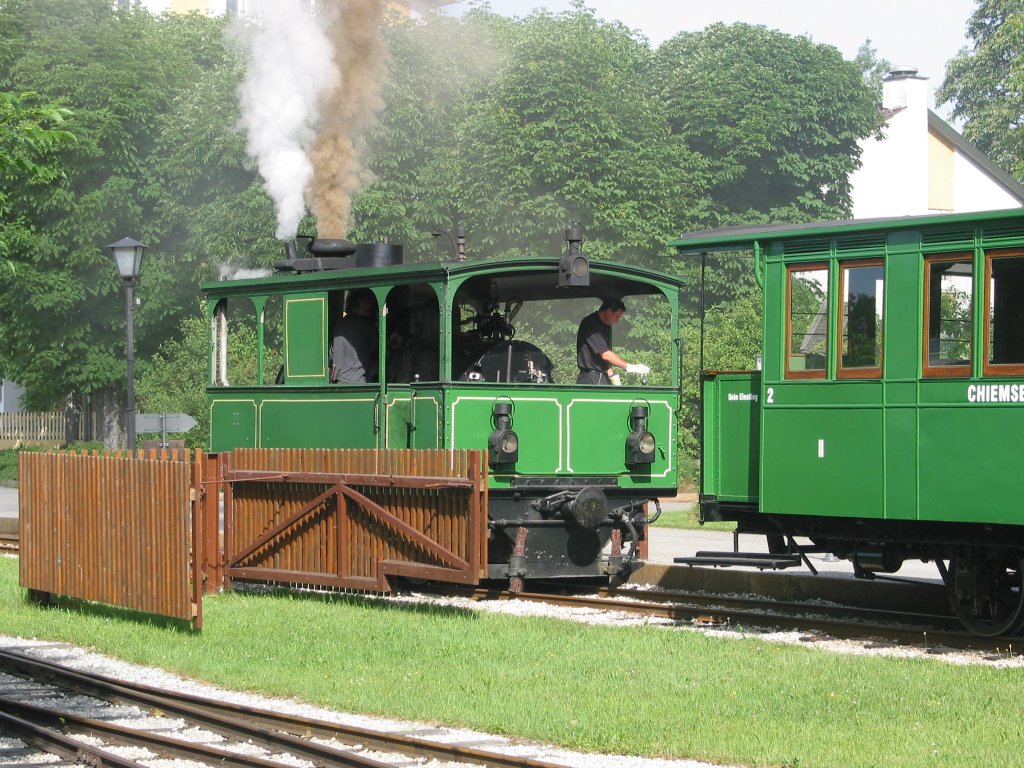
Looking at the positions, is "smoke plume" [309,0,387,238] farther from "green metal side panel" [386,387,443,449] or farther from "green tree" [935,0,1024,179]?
"green tree" [935,0,1024,179]

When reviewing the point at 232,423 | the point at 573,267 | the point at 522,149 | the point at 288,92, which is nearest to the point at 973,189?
the point at 522,149

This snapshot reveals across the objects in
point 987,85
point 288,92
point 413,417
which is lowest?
point 413,417

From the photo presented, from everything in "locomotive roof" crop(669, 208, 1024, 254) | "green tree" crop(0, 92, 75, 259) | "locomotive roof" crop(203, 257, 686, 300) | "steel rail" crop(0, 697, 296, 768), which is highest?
"green tree" crop(0, 92, 75, 259)

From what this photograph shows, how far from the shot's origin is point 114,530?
13094 millimetres

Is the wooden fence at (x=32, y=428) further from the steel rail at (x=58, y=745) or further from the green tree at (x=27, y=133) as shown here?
the steel rail at (x=58, y=745)

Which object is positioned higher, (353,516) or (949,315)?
(949,315)

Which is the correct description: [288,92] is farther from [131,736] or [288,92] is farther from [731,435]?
[131,736]

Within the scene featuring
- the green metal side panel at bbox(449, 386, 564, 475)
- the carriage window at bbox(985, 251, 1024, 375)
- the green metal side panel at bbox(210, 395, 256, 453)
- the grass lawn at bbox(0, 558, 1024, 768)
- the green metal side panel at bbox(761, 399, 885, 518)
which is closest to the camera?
the grass lawn at bbox(0, 558, 1024, 768)

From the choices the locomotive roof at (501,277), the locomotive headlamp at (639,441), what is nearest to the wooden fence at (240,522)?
the locomotive roof at (501,277)

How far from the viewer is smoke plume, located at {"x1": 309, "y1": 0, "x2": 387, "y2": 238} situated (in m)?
20.0

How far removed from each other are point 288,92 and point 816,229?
10.5m

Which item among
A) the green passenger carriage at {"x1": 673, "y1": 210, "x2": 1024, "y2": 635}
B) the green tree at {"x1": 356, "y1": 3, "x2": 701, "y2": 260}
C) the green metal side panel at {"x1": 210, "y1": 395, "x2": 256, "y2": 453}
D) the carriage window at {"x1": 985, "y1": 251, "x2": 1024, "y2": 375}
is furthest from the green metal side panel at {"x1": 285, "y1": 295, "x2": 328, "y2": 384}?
the green tree at {"x1": 356, "y1": 3, "x2": 701, "y2": 260}

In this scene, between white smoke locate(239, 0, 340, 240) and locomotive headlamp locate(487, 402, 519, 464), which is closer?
locomotive headlamp locate(487, 402, 519, 464)

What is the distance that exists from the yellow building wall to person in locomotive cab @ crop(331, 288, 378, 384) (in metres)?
45.7
